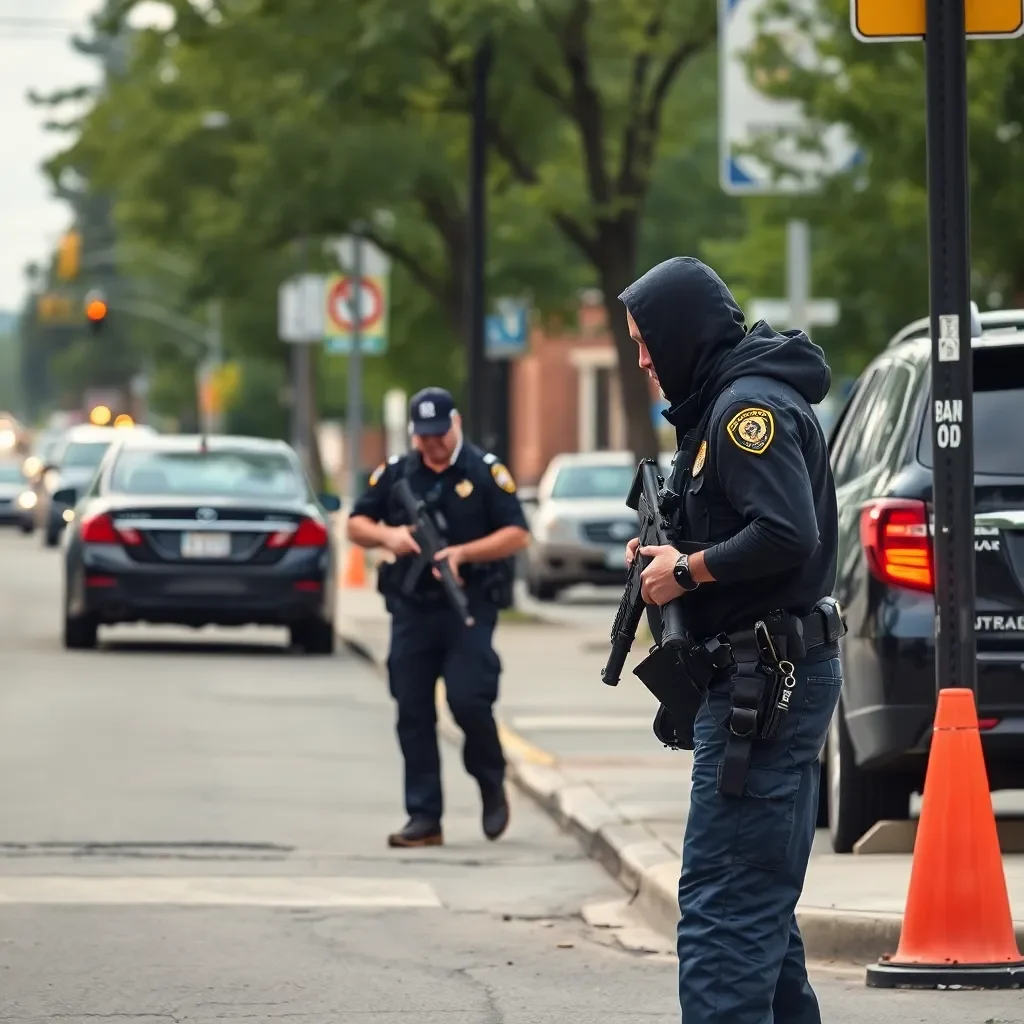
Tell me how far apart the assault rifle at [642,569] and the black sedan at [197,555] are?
47.7 ft

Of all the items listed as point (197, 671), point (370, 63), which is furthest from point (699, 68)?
point (197, 671)

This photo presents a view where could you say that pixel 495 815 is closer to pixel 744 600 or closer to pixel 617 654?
pixel 617 654

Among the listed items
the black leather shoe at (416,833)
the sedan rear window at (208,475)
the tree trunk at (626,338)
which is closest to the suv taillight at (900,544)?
the black leather shoe at (416,833)

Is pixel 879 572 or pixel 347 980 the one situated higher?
pixel 879 572

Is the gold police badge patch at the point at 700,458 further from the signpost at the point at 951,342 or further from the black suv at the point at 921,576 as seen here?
the black suv at the point at 921,576

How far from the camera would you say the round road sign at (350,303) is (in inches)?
1268

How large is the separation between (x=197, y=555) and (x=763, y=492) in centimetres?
1522

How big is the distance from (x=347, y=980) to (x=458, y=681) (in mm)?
3124

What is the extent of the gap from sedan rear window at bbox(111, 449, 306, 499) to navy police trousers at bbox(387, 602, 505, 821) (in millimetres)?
10055

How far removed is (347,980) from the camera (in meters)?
7.96

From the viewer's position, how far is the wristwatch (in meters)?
5.60

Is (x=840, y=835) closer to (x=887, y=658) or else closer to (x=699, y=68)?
(x=887, y=658)

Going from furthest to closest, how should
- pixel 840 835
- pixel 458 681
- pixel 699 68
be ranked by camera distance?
pixel 699 68
pixel 458 681
pixel 840 835

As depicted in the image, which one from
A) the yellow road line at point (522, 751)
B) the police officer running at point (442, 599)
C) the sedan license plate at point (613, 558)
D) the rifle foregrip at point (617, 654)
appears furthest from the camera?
the sedan license plate at point (613, 558)
